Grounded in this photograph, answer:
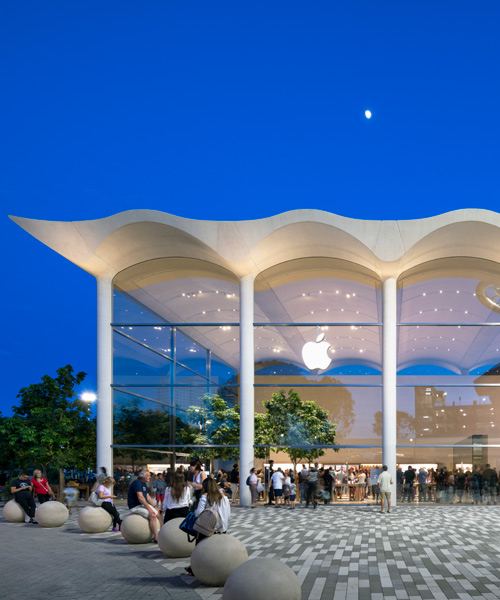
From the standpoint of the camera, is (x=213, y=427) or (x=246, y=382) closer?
(x=246, y=382)

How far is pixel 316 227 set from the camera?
78.8 feet

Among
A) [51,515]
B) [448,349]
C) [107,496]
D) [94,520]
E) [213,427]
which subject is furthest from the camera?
[448,349]

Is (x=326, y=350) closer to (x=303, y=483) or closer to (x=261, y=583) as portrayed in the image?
(x=303, y=483)

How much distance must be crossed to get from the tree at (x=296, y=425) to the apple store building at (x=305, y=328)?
211mm

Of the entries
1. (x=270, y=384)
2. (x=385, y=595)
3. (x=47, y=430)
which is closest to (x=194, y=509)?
(x=385, y=595)

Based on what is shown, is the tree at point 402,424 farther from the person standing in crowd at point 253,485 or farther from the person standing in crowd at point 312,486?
the person standing in crowd at point 253,485

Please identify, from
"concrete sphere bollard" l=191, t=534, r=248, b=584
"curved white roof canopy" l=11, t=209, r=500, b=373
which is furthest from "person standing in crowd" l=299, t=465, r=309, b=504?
"concrete sphere bollard" l=191, t=534, r=248, b=584

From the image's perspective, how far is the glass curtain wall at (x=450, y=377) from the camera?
24.8m

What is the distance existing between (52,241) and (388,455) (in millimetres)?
13997

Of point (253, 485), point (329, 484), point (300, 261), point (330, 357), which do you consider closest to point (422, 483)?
point (329, 484)

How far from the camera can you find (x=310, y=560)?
11.7 metres

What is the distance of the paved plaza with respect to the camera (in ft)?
30.0

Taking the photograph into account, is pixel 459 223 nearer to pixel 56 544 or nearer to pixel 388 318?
pixel 388 318

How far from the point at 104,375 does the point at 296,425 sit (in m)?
7.26
